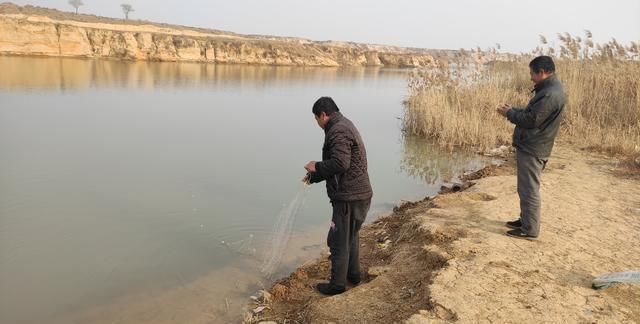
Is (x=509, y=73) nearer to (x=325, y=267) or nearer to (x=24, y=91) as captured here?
(x=325, y=267)

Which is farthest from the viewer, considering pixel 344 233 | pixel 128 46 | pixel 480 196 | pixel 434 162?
pixel 128 46

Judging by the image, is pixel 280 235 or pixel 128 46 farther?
pixel 128 46

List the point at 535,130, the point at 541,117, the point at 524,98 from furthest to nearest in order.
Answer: the point at 524,98, the point at 535,130, the point at 541,117

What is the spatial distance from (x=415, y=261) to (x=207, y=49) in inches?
1645

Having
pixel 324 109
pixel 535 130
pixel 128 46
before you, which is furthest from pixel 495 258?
pixel 128 46

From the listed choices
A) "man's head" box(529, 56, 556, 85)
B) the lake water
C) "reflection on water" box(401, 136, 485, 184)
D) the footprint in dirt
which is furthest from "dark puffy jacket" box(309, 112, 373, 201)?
"reflection on water" box(401, 136, 485, 184)

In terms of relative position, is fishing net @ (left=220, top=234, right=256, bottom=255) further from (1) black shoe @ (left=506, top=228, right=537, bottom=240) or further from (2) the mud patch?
(1) black shoe @ (left=506, top=228, right=537, bottom=240)

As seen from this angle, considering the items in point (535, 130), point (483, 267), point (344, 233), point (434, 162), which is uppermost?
point (535, 130)

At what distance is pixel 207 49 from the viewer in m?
42.6

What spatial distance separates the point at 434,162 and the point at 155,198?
235 inches

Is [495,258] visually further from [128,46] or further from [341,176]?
[128,46]

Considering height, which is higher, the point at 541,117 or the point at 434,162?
the point at 541,117

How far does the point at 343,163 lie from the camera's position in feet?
10.9

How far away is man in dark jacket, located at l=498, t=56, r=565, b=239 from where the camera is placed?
4.09m
